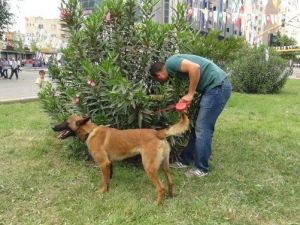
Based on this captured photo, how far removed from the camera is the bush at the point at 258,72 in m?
16.8

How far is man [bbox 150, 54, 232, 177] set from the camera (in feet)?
16.2

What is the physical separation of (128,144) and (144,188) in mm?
641

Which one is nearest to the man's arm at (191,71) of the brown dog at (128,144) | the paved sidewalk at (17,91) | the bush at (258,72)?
the brown dog at (128,144)

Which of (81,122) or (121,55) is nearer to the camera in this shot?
(81,122)

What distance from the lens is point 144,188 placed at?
197 inches

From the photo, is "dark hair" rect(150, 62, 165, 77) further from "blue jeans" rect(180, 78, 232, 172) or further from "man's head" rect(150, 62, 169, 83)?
"blue jeans" rect(180, 78, 232, 172)

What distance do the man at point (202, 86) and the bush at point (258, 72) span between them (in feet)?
38.4

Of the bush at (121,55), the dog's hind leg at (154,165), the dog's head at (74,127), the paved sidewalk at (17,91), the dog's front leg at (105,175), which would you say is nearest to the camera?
the dog's hind leg at (154,165)

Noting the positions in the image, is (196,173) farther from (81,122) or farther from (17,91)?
(17,91)

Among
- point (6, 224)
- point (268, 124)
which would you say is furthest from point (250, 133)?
point (6, 224)

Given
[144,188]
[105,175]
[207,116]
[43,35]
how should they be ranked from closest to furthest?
1. [105,175]
2. [144,188]
3. [207,116]
4. [43,35]

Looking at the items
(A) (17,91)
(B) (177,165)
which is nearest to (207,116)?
(B) (177,165)

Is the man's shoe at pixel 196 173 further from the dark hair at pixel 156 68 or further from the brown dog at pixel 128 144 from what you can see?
the dark hair at pixel 156 68

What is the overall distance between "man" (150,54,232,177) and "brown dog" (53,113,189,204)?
575 mm
